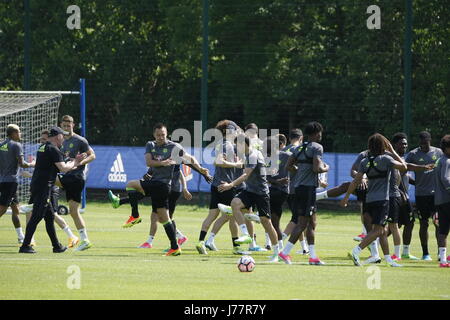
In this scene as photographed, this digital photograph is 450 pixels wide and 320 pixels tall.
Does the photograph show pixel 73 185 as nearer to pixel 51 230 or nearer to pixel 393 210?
pixel 51 230

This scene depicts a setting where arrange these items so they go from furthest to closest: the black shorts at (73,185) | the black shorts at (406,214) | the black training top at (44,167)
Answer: the black shorts at (73,185) → the black shorts at (406,214) → the black training top at (44,167)

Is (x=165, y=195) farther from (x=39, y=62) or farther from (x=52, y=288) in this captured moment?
(x=39, y=62)

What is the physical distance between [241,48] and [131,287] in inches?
1254

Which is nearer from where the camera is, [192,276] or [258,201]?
[192,276]

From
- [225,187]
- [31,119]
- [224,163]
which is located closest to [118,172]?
[31,119]

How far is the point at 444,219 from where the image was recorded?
54.7 ft

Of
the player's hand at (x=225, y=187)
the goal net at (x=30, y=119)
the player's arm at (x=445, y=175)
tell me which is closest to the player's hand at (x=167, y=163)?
the player's hand at (x=225, y=187)

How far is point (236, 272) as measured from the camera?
14.7 m

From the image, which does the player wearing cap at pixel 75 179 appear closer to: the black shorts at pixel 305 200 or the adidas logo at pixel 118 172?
the black shorts at pixel 305 200

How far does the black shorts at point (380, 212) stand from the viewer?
15.6 m

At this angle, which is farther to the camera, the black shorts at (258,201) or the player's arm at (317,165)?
the black shorts at (258,201)

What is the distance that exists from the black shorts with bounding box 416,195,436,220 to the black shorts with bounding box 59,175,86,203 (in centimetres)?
640

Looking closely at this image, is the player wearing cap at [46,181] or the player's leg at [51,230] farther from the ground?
the player wearing cap at [46,181]

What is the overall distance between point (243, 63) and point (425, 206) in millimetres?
24971
